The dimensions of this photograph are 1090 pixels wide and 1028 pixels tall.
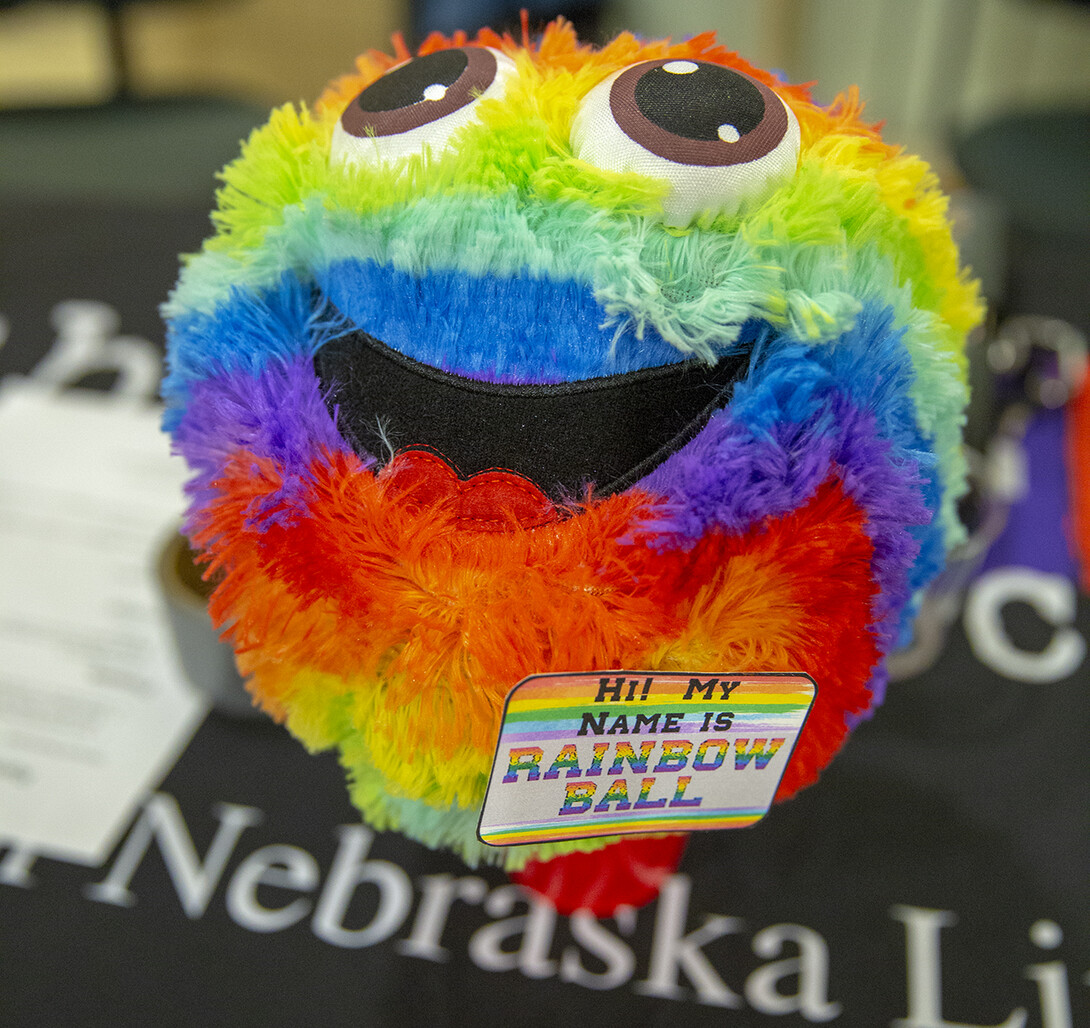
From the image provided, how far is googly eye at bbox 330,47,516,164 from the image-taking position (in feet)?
1.00

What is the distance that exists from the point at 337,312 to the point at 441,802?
7.2 inches

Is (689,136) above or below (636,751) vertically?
above

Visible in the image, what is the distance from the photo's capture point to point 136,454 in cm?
73

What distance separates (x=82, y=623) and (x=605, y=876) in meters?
0.38

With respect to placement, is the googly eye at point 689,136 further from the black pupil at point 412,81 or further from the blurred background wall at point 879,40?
the blurred background wall at point 879,40

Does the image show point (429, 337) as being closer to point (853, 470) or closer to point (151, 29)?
point (853, 470)

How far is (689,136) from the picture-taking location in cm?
29

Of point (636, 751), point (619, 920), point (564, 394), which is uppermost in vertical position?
point (564, 394)

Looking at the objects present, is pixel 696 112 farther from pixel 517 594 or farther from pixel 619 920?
pixel 619 920

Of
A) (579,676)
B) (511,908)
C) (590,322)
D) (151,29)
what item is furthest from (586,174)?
(151,29)

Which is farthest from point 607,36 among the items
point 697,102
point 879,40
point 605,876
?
point 879,40

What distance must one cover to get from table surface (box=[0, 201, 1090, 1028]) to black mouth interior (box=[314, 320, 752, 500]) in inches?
9.9

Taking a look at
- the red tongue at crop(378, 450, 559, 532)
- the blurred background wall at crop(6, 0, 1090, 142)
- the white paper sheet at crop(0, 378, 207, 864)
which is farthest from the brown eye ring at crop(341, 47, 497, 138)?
the blurred background wall at crop(6, 0, 1090, 142)

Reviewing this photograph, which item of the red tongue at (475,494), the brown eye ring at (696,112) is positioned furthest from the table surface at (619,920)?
the brown eye ring at (696,112)
